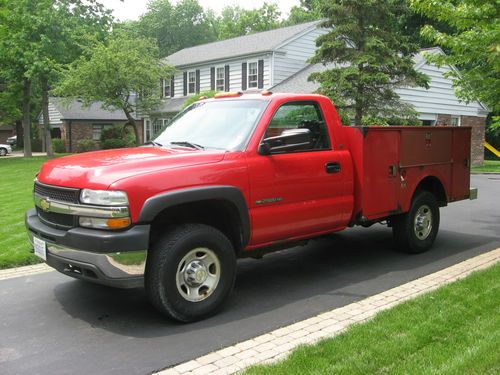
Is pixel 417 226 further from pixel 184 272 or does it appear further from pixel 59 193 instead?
pixel 59 193

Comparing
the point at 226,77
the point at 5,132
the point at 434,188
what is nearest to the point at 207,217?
the point at 434,188

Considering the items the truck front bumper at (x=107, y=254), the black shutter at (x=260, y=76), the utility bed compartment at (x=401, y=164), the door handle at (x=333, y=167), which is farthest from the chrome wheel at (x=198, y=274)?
the black shutter at (x=260, y=76)

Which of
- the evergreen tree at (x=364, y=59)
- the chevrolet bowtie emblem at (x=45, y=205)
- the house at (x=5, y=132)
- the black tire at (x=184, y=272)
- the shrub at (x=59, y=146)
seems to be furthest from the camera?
the house at (x=5, y=132)

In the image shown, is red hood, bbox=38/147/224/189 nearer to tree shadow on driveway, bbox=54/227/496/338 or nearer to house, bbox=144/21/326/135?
tree shadow on driveway, bbox=54/227/496/338

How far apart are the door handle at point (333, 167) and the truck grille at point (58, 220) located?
2.76m

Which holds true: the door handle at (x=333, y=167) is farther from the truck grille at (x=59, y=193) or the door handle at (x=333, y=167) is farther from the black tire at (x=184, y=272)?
the truck grille at (x=59, y=193)

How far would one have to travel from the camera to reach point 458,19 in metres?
7.84

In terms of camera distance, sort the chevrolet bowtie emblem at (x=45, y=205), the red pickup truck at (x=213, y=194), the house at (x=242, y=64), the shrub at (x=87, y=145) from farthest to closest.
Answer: the shrub at (x=87, y=145) → the house at (x=242, y=64) → the chevrolet bowtie emblem at (x=45, y=205) → the red pickup truck at (x=213, y=194)

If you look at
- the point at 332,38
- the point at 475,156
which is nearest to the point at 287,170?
the point at 332,38

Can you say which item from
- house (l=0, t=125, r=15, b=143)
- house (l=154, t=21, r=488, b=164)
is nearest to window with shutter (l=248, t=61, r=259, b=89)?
house (l=154, t=21, r=488, b=164)

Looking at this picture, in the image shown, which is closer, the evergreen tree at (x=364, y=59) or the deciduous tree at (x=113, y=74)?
the evergreen tree at (x=364, y=59)

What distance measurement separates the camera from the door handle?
5892 millimetres

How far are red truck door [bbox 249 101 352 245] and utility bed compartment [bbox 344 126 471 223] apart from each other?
23 cm

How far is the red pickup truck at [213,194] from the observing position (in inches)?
174
